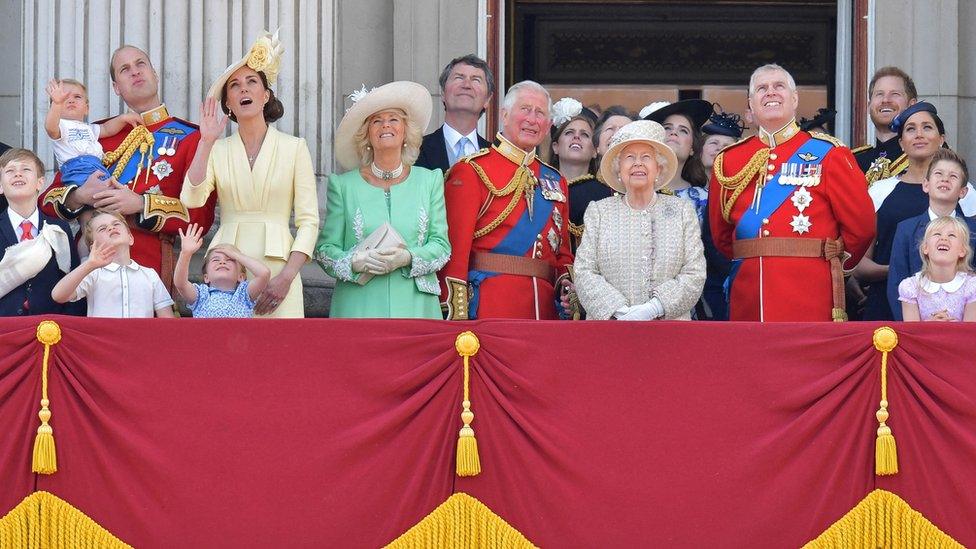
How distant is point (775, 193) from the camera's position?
7.82 meters

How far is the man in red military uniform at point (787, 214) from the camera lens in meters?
7.71

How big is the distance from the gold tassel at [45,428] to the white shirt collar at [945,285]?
3.18 meters

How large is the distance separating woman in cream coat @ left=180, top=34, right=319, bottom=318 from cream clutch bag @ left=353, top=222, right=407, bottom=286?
0.20 metres

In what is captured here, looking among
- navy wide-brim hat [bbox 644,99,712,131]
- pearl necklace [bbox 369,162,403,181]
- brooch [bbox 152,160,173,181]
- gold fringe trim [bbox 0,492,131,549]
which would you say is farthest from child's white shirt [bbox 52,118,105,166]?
navy wide-brim hat [bbox 644,99,712,131]

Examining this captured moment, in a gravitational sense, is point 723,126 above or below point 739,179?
above

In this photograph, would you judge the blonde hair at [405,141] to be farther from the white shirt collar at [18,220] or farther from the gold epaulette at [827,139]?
the gold epaulette at [827,139]

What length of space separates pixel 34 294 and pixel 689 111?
3140 millimetres

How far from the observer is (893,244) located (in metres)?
7.78

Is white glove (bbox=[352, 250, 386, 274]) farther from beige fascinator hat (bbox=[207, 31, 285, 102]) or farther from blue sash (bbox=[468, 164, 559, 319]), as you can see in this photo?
beige fascinator hat (bbox=[207, 31, 285, 102])

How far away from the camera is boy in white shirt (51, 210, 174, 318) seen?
24.2 ft

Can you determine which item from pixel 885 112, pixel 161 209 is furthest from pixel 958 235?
pixel 161 209

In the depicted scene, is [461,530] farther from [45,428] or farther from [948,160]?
[948,160]

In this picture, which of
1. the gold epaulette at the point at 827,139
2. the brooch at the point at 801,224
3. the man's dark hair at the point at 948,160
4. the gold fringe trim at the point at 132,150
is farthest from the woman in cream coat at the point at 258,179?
the man's dark hair at the point at 948,160

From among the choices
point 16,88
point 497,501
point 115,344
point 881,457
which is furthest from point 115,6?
point 881,457
